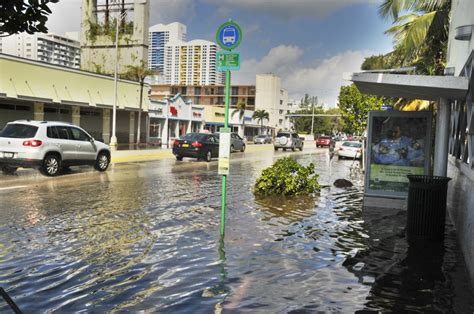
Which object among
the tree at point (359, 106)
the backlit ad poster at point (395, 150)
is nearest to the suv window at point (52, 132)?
the backlit ad poster at point (395, 150)

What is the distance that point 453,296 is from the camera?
5.23 m

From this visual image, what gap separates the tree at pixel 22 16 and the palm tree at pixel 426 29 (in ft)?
51.9

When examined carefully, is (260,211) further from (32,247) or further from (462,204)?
(32,247)

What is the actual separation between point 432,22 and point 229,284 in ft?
48.8

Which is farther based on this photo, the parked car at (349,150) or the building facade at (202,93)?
the building facade at (202,93)

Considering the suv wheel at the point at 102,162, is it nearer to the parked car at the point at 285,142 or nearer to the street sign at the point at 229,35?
the street sign at the point at 229,35

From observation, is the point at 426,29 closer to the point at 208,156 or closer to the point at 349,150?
the point at 208,156

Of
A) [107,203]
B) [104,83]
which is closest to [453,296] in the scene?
[107,203]

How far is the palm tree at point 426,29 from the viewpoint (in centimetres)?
1711

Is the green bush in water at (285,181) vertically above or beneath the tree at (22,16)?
beneath

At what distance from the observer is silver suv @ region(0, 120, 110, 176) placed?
15625 millimetres

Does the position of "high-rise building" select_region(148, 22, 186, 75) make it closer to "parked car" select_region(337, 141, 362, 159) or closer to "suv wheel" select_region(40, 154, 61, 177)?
"parked car" select_region(337, 141, 362, 159)

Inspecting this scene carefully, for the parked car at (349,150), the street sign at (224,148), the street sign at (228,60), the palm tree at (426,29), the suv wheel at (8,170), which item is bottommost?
the suv wheel at (8,170)

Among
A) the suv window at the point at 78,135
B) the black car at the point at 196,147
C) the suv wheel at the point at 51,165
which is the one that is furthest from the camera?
the black car at the point at 196,147
